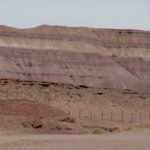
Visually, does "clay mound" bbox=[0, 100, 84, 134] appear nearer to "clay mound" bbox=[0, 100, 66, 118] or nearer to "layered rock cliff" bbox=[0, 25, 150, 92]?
"clay mound" bbox=[0, 100, 66, 118]

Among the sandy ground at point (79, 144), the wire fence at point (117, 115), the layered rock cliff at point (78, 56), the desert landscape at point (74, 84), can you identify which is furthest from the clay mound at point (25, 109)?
the layered rock cliff at point (78, 56)

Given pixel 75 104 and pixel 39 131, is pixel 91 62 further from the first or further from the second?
pixel 39 131

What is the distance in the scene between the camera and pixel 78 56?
12569 centimetres

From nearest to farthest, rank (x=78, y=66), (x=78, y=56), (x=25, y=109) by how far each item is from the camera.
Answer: (x=25, y=109)
(x=78, y=66)
(x=78, y=56)

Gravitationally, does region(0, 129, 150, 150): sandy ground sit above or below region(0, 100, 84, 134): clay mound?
above

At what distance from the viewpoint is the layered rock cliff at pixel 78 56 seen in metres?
116

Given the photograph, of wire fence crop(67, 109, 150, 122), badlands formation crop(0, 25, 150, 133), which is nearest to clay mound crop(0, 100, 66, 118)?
wire fence crop(67, 109, 150, 122)

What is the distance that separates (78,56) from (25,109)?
301 feet

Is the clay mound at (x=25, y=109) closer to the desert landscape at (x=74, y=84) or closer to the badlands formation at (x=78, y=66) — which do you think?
the desert landscape at (x=74, y=84)

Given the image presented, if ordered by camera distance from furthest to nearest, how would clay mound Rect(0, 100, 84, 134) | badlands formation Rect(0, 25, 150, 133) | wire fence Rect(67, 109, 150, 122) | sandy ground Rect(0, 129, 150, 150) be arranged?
badlands formation Rect(0, 25, 150, 133) → wire fence Rect(67, 109, 150, 122) → clay mound Rect(0, 100, 84, 134) → sandy ground Rect(0, 129, 150, 150)

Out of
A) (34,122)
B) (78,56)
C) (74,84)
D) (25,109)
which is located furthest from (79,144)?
(78,56)

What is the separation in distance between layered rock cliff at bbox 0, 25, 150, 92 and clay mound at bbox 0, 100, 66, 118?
70984 mm

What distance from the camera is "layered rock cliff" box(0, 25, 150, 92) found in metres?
116

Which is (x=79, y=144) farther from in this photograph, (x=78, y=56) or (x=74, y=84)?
(x=78, y=56)
